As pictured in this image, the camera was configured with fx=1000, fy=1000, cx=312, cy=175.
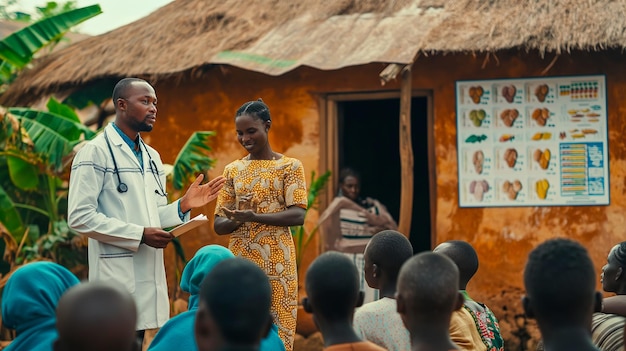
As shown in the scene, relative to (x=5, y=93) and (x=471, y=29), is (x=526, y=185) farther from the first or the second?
(x=5, y=93)

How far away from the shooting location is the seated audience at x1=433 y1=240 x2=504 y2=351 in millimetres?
3965

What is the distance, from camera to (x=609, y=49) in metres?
8.56

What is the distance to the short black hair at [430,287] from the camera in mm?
2973

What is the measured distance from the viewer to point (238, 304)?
2570 millimetres

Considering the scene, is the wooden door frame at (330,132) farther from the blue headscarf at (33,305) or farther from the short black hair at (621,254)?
the blue headscarf at (33,305)

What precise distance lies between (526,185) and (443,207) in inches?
29.7

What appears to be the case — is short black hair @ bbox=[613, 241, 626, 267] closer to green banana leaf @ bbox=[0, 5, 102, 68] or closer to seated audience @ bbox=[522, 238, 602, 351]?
seated audience @ bbox=[522, 238, 602, 351]

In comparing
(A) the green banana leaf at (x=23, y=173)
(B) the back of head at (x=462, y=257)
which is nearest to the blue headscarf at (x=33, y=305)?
(B) the back of head at (x=462, y=257)

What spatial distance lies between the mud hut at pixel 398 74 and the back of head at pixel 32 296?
4786 mm

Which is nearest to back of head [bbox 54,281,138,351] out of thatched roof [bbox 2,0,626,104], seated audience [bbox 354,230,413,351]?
seated audience [bbox 354,230,413,351]

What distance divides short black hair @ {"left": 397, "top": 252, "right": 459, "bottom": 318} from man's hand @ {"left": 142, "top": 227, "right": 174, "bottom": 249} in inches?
79.2

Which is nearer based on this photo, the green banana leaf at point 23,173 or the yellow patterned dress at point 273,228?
the yellow patterned dress at point 273,228

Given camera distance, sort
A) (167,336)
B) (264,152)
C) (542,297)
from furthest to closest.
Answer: (264,152)
(167,336)
(542,297)

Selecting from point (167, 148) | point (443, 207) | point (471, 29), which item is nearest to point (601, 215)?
point (443, 207)
